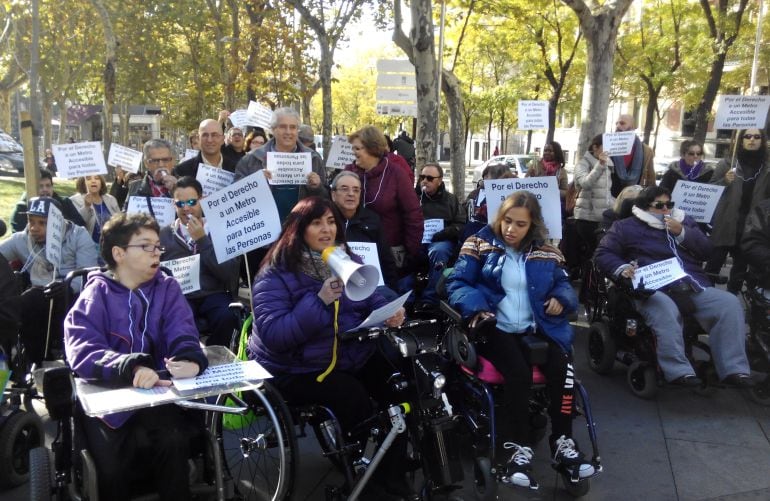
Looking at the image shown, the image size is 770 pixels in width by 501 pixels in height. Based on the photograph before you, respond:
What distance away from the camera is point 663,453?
4.46m

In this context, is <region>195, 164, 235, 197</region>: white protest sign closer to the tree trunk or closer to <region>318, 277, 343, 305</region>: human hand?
<region>318, 277, 343, 305</region>: human hand

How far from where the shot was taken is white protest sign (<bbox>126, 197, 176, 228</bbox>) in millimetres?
5566

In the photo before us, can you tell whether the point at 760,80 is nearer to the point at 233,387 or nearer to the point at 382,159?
the point at 382,159

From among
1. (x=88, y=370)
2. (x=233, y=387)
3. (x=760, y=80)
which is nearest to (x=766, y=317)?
(x=233, y=387)

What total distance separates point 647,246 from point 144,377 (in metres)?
4.00

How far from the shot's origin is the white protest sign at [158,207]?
18.3 ft

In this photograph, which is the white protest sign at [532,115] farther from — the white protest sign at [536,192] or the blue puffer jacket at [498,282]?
the blue puffer jacket at [498,282]

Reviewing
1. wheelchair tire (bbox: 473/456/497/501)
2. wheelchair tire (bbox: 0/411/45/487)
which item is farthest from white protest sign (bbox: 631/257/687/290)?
wheelchair tire (bbox: 0/411/45/487)

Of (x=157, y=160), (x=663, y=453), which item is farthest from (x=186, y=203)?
(x=663, y=453)

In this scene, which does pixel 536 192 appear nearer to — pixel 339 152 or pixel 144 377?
pixel 144 377

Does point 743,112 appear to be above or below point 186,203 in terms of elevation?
above

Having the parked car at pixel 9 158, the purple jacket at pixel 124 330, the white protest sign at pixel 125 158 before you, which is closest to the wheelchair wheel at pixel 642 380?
the purple jacket at pixel 124 330

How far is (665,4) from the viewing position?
77.3 ft

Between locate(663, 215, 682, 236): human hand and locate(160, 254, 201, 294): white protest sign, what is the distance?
354 cm
